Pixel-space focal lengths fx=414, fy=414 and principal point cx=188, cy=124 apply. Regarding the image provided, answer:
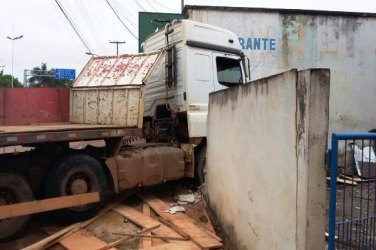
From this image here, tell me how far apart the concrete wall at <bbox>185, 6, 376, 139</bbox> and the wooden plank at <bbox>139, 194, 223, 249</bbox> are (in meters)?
6.44

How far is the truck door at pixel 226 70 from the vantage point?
809 cm

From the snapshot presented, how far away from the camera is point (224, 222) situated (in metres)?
5.18

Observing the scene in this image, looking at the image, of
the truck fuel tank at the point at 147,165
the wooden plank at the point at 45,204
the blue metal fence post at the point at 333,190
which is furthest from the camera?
the truck fuel tank at the point at 147,165

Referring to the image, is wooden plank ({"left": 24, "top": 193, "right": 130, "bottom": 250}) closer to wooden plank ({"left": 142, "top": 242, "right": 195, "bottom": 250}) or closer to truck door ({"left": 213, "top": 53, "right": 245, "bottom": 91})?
wooden plank ({"left": 142, "top": 242, "right": 195, "bottom": 250})

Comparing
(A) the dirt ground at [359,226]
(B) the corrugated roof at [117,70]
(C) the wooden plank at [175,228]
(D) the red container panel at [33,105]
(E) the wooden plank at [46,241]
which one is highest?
(B) the corrugated roof at [117,70]

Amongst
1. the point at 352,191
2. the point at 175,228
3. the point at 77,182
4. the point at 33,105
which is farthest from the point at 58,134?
the point at 352,191

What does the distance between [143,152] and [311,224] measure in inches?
174

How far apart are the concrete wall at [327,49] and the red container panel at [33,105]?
6.05 meters

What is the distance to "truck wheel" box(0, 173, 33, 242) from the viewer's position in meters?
5.36

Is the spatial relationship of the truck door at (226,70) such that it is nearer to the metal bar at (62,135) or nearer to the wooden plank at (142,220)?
the metal bar at (62,135)

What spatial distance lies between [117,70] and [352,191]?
204 inches

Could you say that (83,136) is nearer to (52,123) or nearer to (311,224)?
(52,123)

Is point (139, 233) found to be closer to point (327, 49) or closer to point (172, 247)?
point (172, 247)

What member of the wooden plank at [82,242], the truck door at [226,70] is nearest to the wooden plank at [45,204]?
the wooden plank at [82,242]
